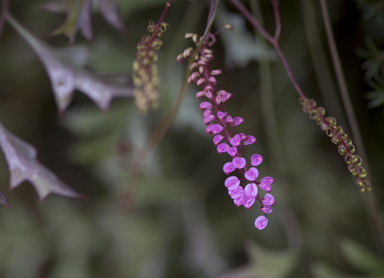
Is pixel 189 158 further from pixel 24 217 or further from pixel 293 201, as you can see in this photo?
pixel 24 217

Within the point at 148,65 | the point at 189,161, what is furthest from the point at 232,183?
the point at 189,161

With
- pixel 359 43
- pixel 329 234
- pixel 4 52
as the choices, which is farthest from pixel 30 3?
pixel 329 234

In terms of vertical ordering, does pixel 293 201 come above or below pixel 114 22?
below

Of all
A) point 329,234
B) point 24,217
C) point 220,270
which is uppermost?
point 329,234

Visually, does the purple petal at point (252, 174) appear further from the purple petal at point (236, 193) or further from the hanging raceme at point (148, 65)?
the hanging raceme at point (148, 65)

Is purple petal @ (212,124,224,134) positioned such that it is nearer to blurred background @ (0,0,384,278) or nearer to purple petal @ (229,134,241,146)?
Result: purple petal @ (229,134,241,146)

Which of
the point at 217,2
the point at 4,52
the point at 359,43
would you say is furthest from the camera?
the point at 4,52

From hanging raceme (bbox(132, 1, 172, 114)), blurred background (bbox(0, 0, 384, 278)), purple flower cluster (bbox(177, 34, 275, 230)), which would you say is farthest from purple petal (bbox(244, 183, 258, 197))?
blurred background (bbox(0, 0, 384, 278))

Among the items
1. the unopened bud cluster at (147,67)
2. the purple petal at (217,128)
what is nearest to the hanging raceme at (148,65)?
the unopened bud cluster at (147,67)
